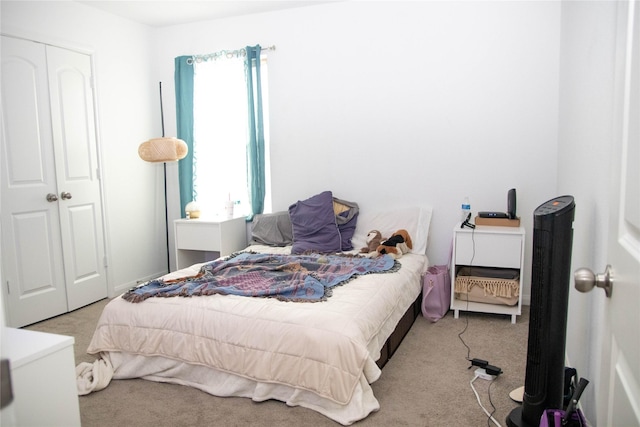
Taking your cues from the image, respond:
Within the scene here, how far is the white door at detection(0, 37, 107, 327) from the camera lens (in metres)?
3.28

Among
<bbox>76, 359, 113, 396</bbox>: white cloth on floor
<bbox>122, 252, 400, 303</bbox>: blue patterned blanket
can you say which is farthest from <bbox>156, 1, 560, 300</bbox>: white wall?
<bbox>76, 359, 113, 396</bbox>: white cloth on floor

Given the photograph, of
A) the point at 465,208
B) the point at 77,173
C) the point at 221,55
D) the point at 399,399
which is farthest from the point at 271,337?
the point at 221,55

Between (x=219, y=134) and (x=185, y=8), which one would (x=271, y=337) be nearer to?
(x=219, y=134)

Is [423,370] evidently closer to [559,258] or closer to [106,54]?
[559,258]

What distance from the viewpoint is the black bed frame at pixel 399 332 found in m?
2.59

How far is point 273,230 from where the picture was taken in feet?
13.3

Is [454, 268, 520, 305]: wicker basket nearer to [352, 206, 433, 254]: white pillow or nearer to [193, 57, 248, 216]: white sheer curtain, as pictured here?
[352, 206, 433, 254]: white pillow

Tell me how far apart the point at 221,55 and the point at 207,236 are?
68.3 inches

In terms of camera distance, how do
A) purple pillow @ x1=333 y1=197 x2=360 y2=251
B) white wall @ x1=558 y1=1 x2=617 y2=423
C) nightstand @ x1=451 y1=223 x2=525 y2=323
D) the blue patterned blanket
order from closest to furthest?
white wall @ x1=558 y1=1 x2=617 y2=423, the blue patterned blanket, nightstand @ x1=451 y1=223 x2=525 y2=323, purple pillow @ x1=333 y1=197 x2=360 y2=251

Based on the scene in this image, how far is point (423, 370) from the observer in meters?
2.55

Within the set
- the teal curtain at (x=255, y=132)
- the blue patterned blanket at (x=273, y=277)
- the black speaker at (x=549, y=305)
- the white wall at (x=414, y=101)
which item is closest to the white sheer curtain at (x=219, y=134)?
the teal curtain at (x=255, y=132)

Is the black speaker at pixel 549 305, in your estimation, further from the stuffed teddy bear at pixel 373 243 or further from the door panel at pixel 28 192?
the door panel at pixel 28 192

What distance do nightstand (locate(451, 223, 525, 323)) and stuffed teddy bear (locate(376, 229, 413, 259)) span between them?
42cm

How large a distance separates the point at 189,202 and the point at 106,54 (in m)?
1.51
